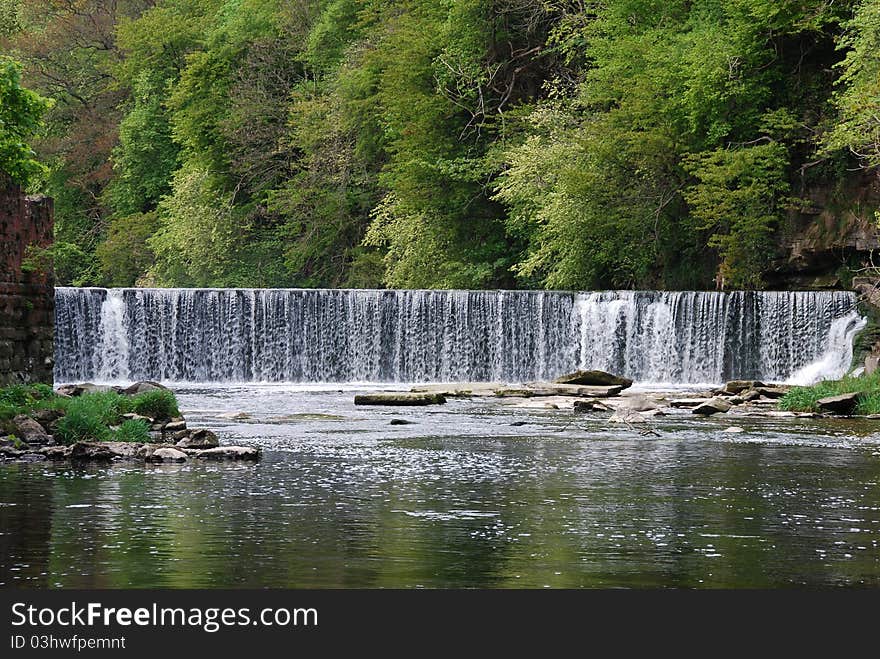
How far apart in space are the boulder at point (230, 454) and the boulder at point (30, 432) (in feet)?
6.73

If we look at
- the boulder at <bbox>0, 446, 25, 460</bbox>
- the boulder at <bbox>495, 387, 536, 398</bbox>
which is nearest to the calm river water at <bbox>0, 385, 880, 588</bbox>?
the boulder at <bbox>0, 446, 25, 460</bbox>

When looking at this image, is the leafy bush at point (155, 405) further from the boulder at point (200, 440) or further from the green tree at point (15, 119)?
the green tree at point (15, 119)

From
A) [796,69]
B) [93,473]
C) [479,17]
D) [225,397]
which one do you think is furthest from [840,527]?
[479,17]

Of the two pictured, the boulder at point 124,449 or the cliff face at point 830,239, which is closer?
the boulder at point 124,449

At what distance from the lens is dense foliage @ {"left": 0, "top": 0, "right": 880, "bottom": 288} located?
37.7 m

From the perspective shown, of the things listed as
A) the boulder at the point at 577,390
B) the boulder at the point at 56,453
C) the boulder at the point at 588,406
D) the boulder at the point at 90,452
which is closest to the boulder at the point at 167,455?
the boulder at the point at 90,452

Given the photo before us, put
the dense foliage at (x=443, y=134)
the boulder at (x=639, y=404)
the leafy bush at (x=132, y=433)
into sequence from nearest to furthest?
1. the leafy bush at (x=132, y=433)
2. the boulder at (x=639, y=404)
3. the dense foliage at (x=443, y=134)

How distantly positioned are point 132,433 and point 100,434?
16.6 inches

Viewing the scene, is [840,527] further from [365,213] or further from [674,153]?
[365,213]

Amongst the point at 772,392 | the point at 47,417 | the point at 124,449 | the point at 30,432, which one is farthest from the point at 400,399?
the point at 124,449

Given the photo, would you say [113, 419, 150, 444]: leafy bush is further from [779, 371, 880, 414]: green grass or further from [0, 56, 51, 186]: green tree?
[779, 371, 880, 414]: green grass

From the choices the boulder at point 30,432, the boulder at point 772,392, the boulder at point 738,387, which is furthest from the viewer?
the boulder at point 738,387

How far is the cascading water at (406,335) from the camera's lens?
3606 cm

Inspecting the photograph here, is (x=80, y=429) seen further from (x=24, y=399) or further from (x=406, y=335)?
(x=406, y=335)
